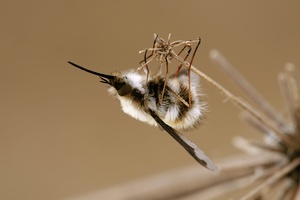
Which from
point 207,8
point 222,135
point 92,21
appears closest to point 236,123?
point 222,135

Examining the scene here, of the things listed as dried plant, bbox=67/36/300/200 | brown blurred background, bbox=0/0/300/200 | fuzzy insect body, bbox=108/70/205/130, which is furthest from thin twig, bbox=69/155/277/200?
brown blurred background, bbox=0/0/300/200

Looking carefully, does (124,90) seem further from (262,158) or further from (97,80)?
(97,80)

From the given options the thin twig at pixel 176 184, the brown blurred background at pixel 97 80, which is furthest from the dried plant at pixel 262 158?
the brown blurred background at pixel 97 80

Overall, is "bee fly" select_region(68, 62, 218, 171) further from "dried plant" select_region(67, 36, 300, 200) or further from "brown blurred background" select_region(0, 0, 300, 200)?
"brown blurred background" select_region(0, 0, 300, 200)

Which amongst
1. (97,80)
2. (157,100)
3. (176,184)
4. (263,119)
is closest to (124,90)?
(157,100)

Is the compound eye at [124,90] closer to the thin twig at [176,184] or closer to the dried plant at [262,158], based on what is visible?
the dried plant at [262,158]
